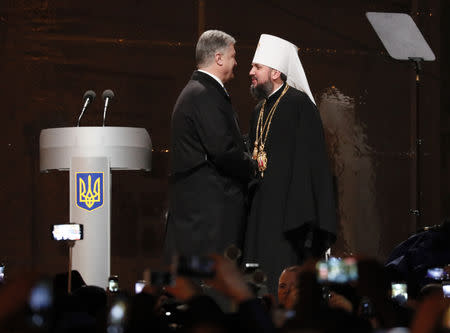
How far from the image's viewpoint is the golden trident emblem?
5.77 meters

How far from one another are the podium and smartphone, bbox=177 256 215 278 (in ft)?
12.5

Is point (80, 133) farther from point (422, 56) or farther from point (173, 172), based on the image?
point (422, 56)

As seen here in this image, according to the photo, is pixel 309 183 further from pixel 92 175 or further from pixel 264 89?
pixel 92 175

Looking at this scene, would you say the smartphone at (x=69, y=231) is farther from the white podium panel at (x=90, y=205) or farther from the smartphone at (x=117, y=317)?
the smartphone at (x=117, y=317)

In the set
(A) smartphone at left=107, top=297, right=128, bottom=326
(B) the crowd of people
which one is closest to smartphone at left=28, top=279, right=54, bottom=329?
(B) the crowd of people

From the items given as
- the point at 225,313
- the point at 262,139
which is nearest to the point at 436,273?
the point at 262,139

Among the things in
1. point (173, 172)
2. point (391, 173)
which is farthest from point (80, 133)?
point (391, 173)

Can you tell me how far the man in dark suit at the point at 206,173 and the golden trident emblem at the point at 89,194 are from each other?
0.82 m

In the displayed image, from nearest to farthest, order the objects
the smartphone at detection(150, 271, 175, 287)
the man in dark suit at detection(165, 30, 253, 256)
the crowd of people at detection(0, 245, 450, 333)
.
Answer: the crowd of people at detection(0, 245, 450, 333) < the smartphone at detection(150, 271, 175, 287) < the man in dark suit at detection(165, 30, 253, 256)

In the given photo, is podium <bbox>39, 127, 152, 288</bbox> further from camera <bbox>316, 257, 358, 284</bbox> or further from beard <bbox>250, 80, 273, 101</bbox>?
camera <bbox>316, 257, 358, 284</bbox>

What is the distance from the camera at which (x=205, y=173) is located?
502 cm

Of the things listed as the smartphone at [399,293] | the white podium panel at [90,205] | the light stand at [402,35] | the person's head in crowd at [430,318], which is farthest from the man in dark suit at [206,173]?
the person's head in crowd at [430,318]

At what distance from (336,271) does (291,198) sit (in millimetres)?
2917

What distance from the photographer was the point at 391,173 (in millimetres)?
8094
